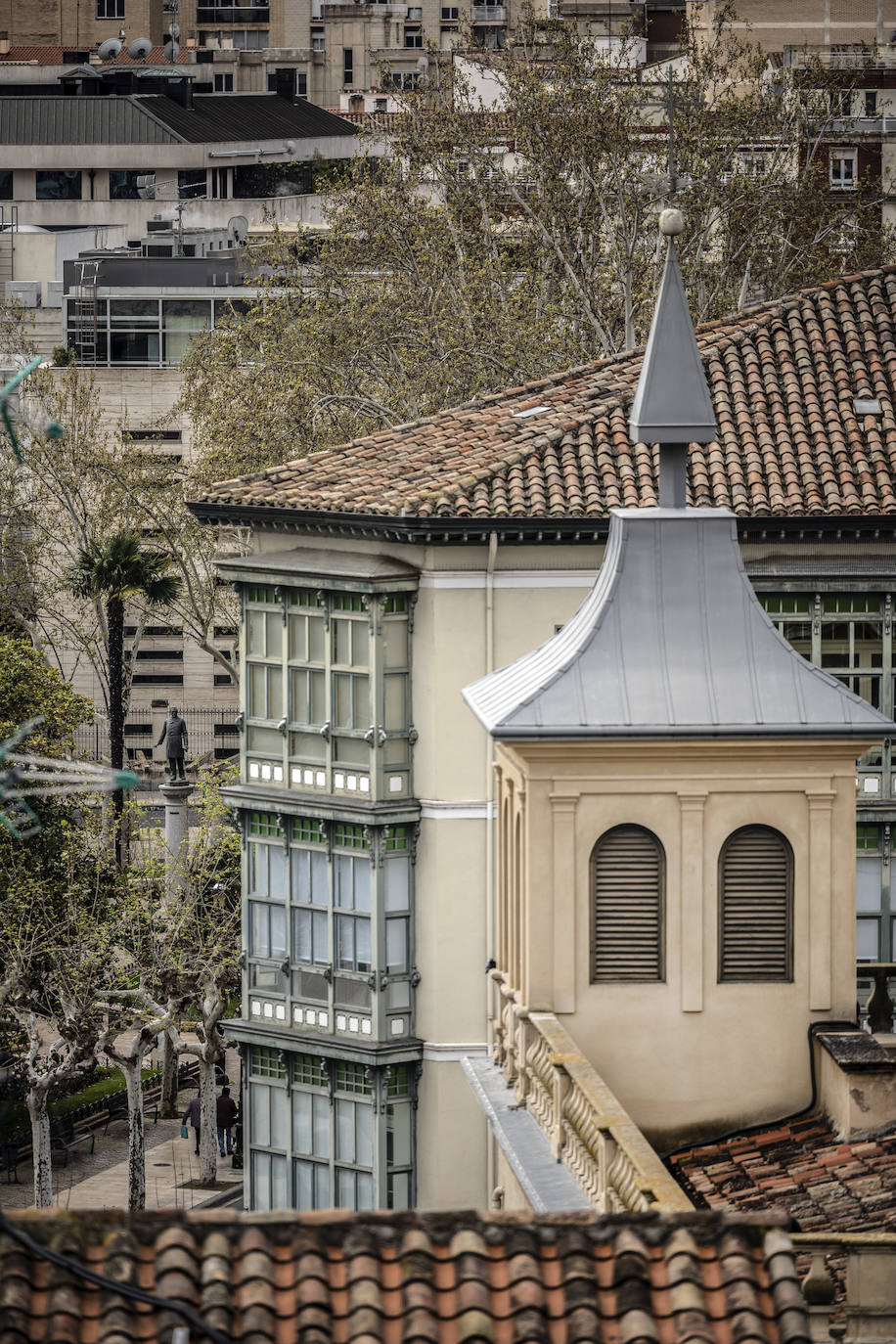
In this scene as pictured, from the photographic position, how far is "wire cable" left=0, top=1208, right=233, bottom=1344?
17.0m

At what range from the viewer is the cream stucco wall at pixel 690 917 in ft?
92.4

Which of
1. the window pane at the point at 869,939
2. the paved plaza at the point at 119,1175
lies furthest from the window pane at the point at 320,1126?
the paved plaza at the point at 119,1175

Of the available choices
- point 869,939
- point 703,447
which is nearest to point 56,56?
point 703,447

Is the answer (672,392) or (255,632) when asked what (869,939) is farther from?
(672,392)

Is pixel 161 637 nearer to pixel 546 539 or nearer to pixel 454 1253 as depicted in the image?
pixel 546 539

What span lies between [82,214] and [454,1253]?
127 meters

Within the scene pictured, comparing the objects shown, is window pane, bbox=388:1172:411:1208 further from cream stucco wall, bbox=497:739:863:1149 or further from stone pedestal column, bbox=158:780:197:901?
stone pedestal column, bbox=158:780:197:901

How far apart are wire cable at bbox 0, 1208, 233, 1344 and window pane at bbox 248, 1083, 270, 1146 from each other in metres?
28.0

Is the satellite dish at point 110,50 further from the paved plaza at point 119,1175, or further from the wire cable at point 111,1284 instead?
the wire cable at point 111,1284

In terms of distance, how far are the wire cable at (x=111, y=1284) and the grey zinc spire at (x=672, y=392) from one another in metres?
13.8

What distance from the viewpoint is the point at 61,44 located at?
636 ft

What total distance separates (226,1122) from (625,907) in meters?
33.3

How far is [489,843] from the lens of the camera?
141 ft

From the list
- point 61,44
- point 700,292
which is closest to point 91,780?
point 700,292
